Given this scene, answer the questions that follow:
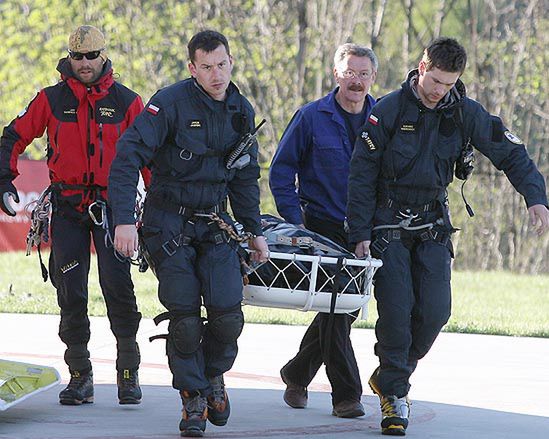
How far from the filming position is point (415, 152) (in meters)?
6.69

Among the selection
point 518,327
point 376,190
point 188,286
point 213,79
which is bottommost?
point 518,327

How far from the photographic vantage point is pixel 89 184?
724cm

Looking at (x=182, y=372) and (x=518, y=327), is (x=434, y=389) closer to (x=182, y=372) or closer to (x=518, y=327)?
(x=182, y=372)

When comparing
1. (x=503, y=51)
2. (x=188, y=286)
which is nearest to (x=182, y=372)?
(x=188, y=286)

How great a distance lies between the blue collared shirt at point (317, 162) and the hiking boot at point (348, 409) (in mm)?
975

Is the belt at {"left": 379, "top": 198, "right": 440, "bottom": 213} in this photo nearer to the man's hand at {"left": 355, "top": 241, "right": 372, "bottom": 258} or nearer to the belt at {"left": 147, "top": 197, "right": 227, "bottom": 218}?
the man's hand at {"left": 355, "top": 241, "right": 372, "bottom": 258}

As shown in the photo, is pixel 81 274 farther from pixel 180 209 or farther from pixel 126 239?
pixel 126 239

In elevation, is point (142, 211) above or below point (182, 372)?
above

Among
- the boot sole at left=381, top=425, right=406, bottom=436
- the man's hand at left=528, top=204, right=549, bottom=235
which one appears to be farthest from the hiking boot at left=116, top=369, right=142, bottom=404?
the man's hand at left=528, top=204, right=549, bottom=235

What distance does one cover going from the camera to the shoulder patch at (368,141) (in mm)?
6734

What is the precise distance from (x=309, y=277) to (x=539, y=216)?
3.86 ft

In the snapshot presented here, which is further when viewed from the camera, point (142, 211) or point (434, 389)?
point (434, 389)

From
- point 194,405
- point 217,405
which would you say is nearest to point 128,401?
point 217,405

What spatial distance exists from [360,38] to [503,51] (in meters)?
4.50
